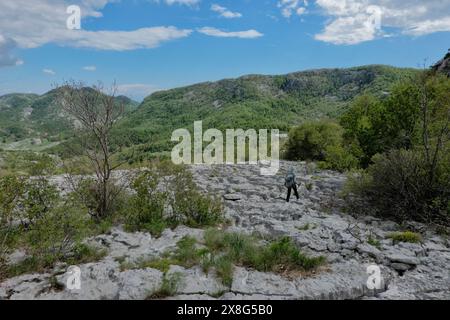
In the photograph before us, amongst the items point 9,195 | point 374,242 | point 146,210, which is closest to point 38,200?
point 9,195

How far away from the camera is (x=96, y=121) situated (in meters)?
11.7

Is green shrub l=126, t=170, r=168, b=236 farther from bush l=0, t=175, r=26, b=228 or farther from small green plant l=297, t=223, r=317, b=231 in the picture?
small green plant l=297, t=223, r=317, b=231

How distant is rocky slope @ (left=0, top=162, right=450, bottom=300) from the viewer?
6.99 m

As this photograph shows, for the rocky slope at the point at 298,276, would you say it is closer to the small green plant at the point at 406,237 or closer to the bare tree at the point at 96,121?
the small green plant at the point at 406,237

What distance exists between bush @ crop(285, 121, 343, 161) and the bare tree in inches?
948

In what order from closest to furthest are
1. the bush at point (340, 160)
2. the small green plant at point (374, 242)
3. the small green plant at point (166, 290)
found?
the small green plant at point (166, 290) → the small green plant at point (374, 242) → the bush at point (340, 160)

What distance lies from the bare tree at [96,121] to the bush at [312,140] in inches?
948

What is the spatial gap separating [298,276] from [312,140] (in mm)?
26975

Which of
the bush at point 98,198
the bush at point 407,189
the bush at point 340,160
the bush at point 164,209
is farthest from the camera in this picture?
the bush at point 340,160

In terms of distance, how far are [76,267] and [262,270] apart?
14.8ft

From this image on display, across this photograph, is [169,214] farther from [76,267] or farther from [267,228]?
[76,267]

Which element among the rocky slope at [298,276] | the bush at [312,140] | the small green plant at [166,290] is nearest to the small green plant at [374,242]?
the rocky slope at [298,276]

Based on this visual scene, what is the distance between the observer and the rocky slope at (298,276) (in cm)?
699

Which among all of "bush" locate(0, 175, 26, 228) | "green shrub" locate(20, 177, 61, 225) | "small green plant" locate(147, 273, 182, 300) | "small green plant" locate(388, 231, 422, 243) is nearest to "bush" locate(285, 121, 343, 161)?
"small green plant" locate(388, 231, 422, 243)
